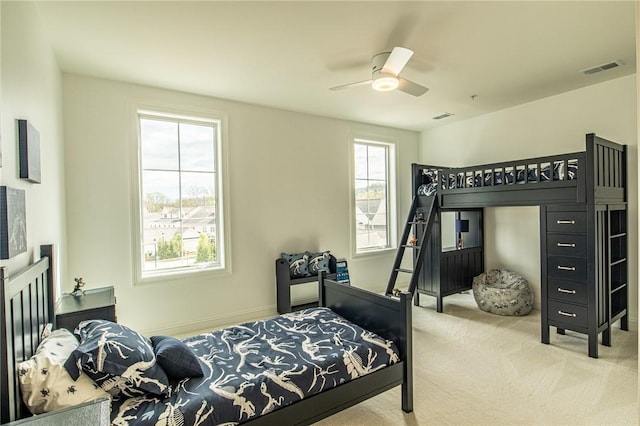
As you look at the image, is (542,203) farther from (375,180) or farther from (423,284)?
(375,180)

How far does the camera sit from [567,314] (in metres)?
3.21

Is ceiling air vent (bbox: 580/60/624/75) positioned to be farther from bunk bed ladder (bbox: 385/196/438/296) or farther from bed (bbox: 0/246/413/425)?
bed (bbox: 0/246/413/425)

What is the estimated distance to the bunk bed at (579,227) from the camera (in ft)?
9.96

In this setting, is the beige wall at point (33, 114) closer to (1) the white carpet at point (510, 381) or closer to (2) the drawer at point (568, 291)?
(1) the white carpet at point (510, 381)

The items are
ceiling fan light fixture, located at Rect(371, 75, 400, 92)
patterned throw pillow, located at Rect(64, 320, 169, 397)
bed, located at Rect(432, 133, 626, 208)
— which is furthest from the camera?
bed, located at Rect(432, 133, 626, 208)

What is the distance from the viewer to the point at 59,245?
2.82 metres

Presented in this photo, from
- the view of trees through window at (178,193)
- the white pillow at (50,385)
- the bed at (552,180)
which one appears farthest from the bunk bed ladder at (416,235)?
the white pillow at (50,385)

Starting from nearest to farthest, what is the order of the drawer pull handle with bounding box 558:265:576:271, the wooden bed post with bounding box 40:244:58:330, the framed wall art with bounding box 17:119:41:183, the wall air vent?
the framed wall art with bounding box 17:119:41:183 < the wooden bed post with bounding box 40:244:58:330 < the drawer pull handle with bounding box 558:265:576:271 < the wall air vent

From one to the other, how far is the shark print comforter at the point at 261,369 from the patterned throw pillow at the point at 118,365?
0.07 meters

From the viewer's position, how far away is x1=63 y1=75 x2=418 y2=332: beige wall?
3314mm

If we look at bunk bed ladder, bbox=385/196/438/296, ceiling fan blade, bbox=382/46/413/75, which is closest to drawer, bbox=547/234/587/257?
bunk bed ladder, bbox=385/196/438/296

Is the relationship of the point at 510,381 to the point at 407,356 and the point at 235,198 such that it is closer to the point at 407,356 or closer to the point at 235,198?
the point at 407,356

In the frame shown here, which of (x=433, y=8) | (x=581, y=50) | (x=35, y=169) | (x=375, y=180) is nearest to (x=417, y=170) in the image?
(x=375, y=180)

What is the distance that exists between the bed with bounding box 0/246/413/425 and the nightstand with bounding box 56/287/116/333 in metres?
0.13
